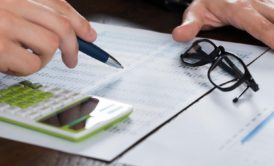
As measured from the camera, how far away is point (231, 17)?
0.92 meters

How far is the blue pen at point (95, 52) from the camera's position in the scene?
700 mm

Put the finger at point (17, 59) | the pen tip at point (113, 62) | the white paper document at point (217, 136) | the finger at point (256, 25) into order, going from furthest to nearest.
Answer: the finger at point (256, 25)
the pen tip at point (113, 62)
the finger at point (17, 59)
the white paper document at point (217, 136)

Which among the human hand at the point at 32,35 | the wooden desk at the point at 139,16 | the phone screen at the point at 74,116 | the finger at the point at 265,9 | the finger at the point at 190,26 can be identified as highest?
the human hand at the point at 32,35

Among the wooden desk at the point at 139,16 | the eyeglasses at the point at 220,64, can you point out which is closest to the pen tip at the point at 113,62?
the eyeglasses at the point at 220,64

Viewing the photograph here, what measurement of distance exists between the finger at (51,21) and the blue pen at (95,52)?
34mm

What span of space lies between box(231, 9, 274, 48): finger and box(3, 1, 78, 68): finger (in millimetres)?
351

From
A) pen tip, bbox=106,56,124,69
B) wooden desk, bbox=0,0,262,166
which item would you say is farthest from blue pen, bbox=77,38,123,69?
wooden desk, bbox=0,0,262,166

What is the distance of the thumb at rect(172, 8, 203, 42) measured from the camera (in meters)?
0.87

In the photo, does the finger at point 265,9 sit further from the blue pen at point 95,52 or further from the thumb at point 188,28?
the blue pen at point 95,52

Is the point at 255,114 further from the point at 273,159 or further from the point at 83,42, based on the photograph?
the point at 83,42

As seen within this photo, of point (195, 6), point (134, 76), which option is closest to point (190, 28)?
point (195, 6)

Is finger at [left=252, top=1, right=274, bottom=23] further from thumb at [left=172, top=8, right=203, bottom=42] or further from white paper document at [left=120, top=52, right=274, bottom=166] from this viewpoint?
white paper document at [left=120, top=52, right=274, bottom=166]

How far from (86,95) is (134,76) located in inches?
4.6

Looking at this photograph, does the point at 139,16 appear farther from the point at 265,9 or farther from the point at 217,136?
the point at 217,136
